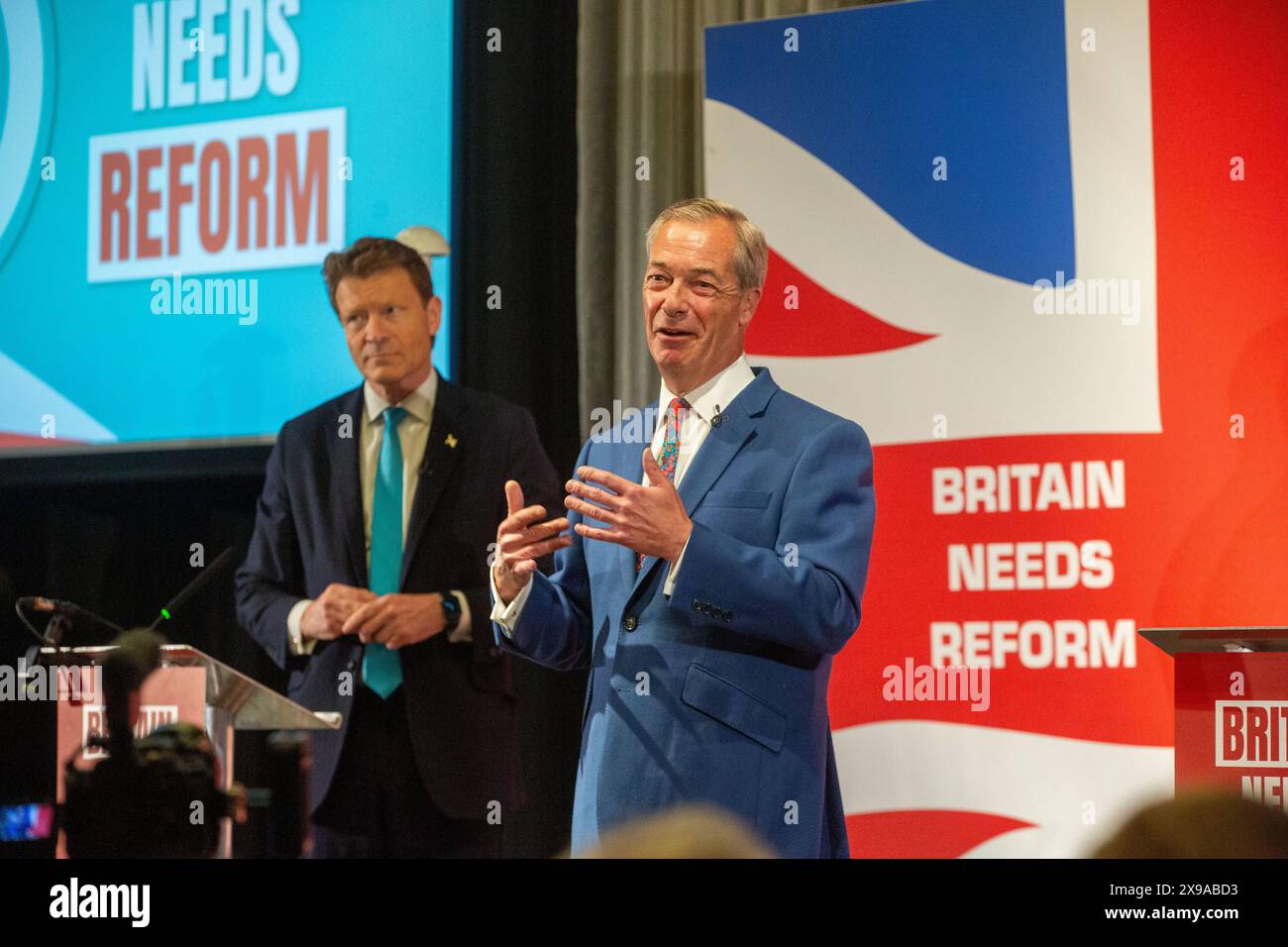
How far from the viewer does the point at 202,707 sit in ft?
11.6

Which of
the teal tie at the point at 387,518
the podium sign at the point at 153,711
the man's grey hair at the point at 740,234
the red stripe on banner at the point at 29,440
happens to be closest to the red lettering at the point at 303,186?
the teal tie at the point at 387,518

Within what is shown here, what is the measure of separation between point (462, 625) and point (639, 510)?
143 cm

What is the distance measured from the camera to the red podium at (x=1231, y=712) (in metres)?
2.75

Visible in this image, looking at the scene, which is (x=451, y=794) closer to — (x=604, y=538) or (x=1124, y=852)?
(x=604, y=538)

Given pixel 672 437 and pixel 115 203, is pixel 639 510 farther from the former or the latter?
pixel 115 203

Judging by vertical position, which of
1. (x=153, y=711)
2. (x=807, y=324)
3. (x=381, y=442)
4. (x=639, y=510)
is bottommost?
(x=153, y=711)

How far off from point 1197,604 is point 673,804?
5.49 feet

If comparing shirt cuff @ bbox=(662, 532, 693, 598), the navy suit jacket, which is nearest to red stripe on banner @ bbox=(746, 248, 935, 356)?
the navy suit jacket

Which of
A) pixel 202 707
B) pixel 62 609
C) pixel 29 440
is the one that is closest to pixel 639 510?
pixel 202 707

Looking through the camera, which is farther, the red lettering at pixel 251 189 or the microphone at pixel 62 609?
the red lettering at pixel 251 189

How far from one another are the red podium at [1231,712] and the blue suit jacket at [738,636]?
0.61m

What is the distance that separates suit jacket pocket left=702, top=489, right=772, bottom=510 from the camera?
282cm

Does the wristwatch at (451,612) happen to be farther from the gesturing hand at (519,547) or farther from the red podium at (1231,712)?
the red podium at (1231,712)
